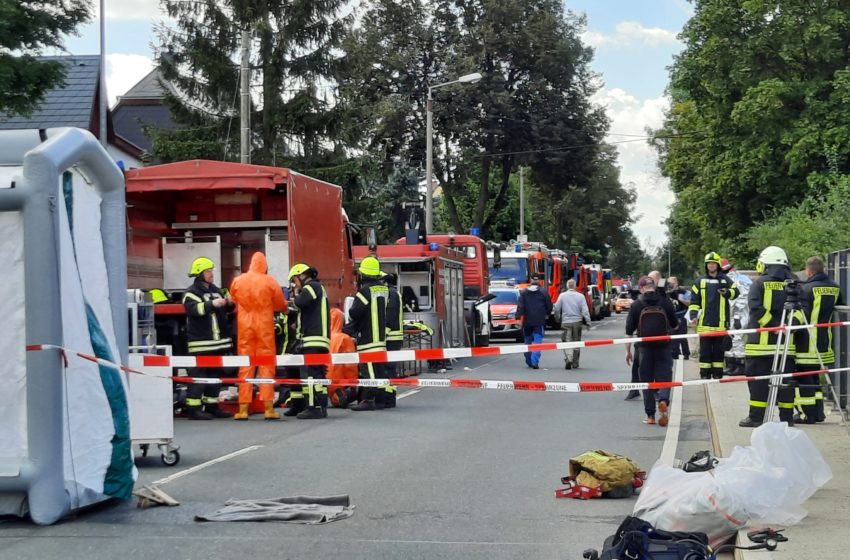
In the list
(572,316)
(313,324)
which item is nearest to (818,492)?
(313,324)

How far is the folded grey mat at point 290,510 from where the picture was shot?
8.37 meters

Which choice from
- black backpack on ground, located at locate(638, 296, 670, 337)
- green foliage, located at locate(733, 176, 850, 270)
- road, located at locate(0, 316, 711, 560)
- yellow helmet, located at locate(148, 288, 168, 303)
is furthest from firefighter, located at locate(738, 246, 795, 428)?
green foliage, located at locate(733, 176, 850, 270)

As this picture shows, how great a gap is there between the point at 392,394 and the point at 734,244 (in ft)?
97.6

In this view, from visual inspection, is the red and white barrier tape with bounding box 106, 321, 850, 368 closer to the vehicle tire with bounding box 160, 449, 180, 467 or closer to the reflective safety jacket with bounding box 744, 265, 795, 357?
the reflective safety jacket with bounding box 744, 265, 795, 357

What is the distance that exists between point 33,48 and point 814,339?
17127 millimetres

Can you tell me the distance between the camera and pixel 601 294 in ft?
197

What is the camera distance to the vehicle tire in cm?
1094

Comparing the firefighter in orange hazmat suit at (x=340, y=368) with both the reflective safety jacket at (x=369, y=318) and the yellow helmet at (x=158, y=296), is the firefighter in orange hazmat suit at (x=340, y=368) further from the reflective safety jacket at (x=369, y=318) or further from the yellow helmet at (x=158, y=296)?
the yellow helmet at (x=158, y=296)

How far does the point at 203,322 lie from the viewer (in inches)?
590

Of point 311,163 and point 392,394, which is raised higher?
point 311,163

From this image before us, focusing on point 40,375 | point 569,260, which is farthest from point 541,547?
point 569,260

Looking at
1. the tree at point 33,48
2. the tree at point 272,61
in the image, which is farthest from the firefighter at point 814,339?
the tree at point 272,61

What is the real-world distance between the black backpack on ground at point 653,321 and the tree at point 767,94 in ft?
65.6

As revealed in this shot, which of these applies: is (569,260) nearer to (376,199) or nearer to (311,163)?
(376,199)
